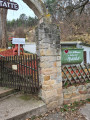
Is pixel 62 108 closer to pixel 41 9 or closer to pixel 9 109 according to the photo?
pixel 9 109

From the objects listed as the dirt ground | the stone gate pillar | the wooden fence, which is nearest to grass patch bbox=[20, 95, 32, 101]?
the stone gate pillar

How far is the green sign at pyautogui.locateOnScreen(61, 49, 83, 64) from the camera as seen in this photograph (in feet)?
12.5

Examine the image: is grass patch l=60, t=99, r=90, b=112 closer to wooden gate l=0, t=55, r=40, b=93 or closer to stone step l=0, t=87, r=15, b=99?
wooden gate l=0, t=55, r=40, b=93

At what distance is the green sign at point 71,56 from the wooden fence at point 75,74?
0.70ft

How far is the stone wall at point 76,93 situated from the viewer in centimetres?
375

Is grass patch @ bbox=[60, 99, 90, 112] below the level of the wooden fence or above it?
below

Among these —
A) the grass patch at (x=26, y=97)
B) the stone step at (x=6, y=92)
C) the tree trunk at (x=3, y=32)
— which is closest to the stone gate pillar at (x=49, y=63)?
the grass patch at (x=26, y=97)

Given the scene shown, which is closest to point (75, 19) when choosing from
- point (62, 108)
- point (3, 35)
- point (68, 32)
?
point (68, 32)

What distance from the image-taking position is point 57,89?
3523 millimetres

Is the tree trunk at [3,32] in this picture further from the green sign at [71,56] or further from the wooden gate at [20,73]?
the green sign at [71,56]

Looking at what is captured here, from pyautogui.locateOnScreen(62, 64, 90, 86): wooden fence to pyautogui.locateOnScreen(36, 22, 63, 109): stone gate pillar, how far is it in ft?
1.20

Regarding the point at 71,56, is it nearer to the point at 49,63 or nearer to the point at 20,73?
the point at 49,63

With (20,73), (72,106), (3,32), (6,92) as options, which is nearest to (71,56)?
(72,106)

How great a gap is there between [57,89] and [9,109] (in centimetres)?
156
